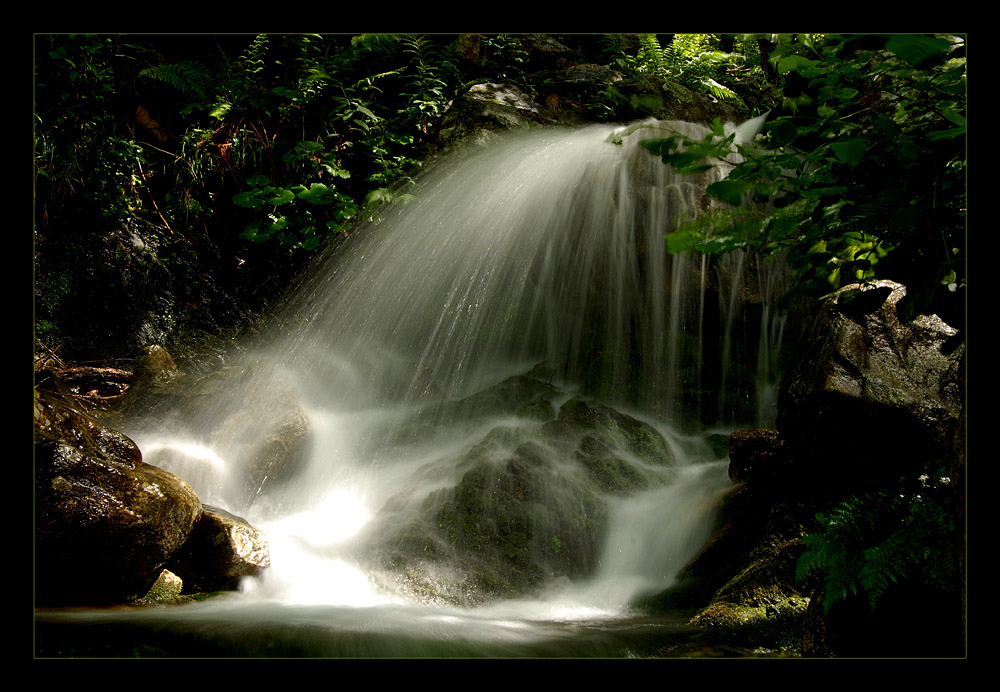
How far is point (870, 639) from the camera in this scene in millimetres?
1930

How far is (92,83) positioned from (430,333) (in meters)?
4.06

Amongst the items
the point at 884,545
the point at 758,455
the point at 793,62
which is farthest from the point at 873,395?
the point at 793,62

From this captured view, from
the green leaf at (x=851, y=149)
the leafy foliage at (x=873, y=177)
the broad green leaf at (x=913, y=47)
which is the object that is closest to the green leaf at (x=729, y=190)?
the leafy foliage at (x=873, y=177)

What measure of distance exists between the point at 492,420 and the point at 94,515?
3.00m

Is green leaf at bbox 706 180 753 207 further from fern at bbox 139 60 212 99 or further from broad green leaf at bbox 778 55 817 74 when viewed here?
fern at bbox 139 60 212 99

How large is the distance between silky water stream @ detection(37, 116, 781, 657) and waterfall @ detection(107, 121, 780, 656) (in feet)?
0.07

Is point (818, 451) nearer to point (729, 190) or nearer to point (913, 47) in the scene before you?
point (729, 190)

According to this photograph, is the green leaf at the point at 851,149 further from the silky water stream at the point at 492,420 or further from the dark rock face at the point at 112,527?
the dark rock face at the point at 112,527

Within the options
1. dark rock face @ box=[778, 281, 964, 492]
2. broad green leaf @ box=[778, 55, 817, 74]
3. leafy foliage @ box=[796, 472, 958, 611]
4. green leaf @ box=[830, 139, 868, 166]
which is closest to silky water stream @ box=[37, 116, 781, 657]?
leafy foliage @ box=[796, 472, 958, 611]

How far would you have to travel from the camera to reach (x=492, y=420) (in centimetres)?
503

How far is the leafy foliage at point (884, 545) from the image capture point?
186cm
